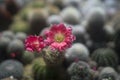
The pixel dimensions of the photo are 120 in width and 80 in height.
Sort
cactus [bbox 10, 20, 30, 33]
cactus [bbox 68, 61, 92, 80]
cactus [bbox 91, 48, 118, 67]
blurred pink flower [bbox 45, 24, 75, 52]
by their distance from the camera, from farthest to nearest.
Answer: cactus [bbox 10, 20, 30, 33], cactus [bbox 91, 48, 118, 67], cactus [bbox 68, 61, 92, 80], blurred pink flower [bbox 45, 24, 75, 52]

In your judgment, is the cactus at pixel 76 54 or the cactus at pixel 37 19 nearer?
the cactus at pixel 76 54

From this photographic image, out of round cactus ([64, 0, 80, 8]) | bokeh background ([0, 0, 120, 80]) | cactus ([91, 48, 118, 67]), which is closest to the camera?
bokeh background ([0, 0, 120, 80])

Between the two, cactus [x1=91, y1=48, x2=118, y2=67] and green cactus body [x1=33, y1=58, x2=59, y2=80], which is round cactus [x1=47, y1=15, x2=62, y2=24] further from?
green cactus body [x1=33, y1=58, x2=59, y2=80]

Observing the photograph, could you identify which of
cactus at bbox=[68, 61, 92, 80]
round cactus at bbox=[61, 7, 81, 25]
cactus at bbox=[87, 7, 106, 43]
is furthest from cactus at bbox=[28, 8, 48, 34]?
cactus at bbox=[68, 61, 92, 80]

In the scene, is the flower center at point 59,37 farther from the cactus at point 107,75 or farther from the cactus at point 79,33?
the cactus at point 79,33

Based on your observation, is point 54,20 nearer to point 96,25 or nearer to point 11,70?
point 96,25

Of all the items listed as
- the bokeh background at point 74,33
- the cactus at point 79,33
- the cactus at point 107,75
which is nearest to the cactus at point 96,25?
the bokeh background at point 74,33

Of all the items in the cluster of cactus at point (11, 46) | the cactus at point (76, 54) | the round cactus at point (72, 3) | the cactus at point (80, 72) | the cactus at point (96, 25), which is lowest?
the cactus at point (80, 72)
